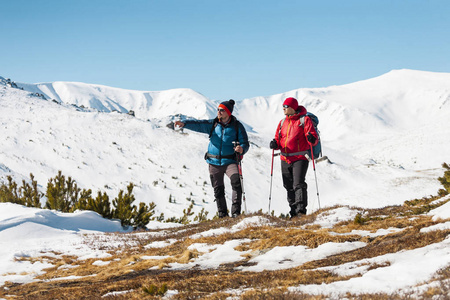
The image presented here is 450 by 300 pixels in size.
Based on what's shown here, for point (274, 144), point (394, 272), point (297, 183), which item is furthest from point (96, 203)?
point (394, 272)

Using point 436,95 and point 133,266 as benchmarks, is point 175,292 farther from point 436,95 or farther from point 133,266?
point 436,95

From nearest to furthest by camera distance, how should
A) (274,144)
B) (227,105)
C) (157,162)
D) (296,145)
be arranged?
(296,145), (274,144), (227,105), (157,162)

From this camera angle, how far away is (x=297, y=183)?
8773 mm

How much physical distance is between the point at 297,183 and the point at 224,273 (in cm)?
459

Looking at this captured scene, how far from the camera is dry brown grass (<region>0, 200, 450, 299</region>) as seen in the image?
138 inches

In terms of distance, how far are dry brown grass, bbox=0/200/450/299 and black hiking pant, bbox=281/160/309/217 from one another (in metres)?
0.93

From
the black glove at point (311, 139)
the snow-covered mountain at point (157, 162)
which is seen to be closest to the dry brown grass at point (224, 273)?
the black glove at point (311, 139)

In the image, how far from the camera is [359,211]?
29.3ft

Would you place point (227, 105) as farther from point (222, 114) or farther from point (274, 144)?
point (274, 144)

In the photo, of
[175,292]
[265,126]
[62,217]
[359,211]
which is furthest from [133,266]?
[265,126]

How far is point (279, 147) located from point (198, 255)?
154 inches

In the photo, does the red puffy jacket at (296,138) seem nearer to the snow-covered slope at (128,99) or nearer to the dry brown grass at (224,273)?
the dry brown grass at (224,273)

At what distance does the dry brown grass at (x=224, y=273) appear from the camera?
11.5 ft

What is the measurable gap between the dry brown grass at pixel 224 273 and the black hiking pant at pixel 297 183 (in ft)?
3.05
